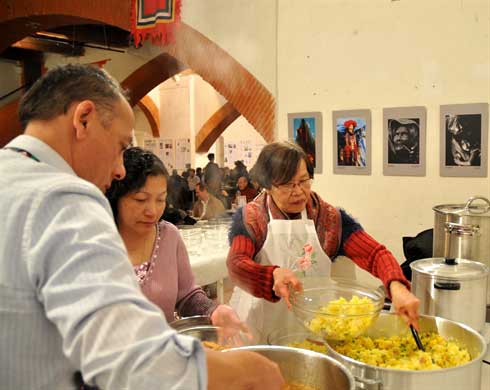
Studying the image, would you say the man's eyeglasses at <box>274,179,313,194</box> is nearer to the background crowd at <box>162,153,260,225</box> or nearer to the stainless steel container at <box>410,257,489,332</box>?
the stainless steel container at <box>410,257,489,332</box>

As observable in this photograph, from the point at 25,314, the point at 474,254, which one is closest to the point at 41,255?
the point at 25,314

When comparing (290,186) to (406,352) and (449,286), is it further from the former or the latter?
(406,352)

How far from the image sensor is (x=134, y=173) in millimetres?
1319

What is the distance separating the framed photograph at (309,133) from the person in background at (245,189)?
27 cm

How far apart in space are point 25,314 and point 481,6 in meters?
1.73

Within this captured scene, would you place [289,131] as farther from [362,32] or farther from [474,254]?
[474,254]

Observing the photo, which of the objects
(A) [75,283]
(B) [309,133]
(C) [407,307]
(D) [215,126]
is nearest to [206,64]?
(D) [215,126]

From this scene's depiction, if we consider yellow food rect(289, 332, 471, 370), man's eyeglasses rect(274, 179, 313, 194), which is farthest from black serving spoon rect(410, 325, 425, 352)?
man's eyeglasses rect(274, 179, 313, 194)

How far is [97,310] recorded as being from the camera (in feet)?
1.68

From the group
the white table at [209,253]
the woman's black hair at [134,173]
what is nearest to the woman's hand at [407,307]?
the woman's black hair at [134,173]

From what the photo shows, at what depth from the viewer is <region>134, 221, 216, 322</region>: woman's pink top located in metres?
1.33

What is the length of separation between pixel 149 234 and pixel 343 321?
61 centimetres

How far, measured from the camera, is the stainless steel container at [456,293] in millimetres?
1282

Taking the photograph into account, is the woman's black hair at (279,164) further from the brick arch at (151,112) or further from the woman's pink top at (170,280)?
the brick arch at (151,112)
